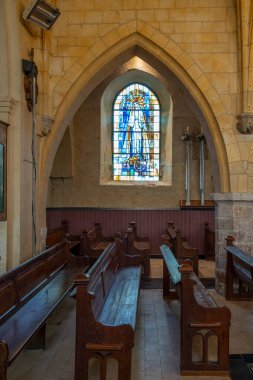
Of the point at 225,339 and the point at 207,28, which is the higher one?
the point at 207,28

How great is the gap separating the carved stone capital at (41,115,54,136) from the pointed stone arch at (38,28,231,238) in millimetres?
120

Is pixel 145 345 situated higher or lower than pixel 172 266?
lower

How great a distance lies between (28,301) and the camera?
4.16 metres

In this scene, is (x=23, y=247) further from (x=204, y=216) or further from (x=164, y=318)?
(x=204, y=216)

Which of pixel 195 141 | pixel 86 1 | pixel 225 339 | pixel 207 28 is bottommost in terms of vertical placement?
pixel 225 339

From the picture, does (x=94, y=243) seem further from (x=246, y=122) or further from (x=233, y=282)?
(x=246, y=122)

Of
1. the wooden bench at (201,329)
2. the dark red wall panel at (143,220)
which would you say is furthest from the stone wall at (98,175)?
the wooden bench at (201,329)

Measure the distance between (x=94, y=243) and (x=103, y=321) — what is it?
533cm

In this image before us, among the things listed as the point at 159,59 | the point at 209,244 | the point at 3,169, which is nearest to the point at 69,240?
the point at 209,244

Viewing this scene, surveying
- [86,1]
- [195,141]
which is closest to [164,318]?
[86,1]

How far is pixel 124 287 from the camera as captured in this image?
4.84 m

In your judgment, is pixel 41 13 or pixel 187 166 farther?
pixel 187 166

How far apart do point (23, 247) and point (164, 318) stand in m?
2.12

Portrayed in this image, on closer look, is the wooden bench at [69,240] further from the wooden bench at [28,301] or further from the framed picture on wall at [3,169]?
the framed picture on wall at [3,169]
